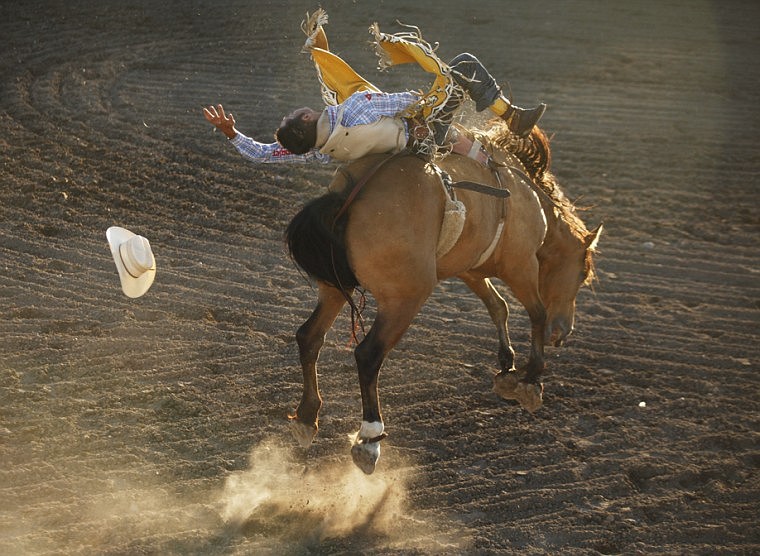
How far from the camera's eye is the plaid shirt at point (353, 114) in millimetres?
4121

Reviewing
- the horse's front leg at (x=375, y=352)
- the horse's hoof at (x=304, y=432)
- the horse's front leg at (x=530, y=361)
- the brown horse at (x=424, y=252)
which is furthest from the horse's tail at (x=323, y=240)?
the horse's front leg at (x=530, y=361)

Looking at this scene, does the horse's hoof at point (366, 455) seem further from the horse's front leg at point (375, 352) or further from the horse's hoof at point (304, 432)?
the horse's hoof at point (304, 432)

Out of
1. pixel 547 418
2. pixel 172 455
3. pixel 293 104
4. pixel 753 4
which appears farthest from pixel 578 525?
pixel 753 4

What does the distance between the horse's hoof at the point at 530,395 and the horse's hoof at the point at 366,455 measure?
3.98 ft

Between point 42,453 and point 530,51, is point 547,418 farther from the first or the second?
point 530,51

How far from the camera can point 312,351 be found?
4.58m

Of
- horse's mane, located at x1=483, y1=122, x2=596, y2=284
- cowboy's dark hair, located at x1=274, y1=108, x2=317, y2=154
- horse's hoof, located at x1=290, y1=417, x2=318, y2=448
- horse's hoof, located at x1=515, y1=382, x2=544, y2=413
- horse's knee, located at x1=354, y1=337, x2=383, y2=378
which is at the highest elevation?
cowboy's dark hair, located at x1=274, y1=108, x2=317, y2=154

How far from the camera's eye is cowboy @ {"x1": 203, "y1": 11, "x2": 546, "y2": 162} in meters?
4.09

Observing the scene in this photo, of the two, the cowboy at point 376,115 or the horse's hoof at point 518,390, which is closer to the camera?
the cowboy at point 376,115

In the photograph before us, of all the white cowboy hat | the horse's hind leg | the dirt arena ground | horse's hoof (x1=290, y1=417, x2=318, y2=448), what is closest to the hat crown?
the white cowboy hat

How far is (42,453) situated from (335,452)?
58.2 inches

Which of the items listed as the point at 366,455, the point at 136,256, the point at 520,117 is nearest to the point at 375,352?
the point at 366,455

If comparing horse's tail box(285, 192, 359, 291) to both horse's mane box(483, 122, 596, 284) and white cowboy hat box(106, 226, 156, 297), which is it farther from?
horse's mane box(483, 122, 596, 284)

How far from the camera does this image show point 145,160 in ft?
26.9
